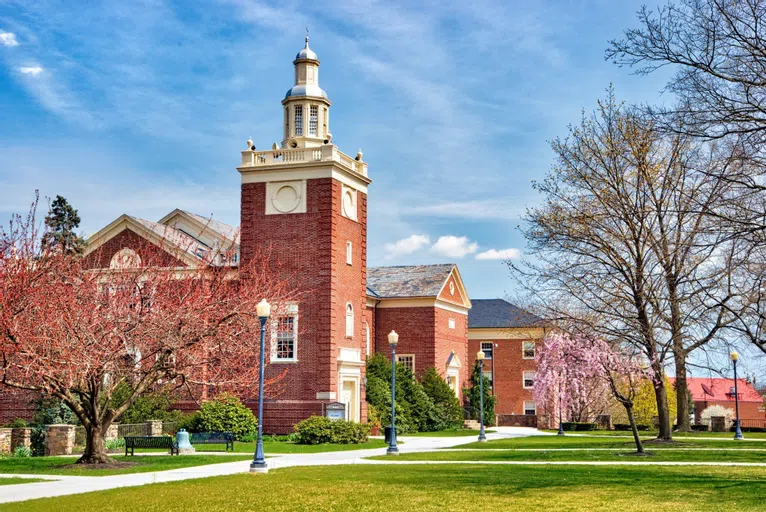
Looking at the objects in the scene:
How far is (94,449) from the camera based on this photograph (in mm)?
22922

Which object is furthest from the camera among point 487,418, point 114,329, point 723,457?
point 487,418

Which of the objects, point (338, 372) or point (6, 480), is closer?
point (6, 480)

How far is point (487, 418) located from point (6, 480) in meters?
37.9

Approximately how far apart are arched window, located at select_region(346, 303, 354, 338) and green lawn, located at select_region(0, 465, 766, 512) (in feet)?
64.3

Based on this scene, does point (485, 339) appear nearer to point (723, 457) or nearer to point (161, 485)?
point (723, 457)

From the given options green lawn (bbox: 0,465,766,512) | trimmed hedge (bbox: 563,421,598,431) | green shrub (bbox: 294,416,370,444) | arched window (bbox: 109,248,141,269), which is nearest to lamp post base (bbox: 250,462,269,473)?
green lawn (bbox: 0,465,766,512)

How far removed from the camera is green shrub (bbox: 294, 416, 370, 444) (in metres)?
34.4

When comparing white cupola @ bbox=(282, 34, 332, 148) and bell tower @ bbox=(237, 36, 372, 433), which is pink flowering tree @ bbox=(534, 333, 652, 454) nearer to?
bell tower @ bbox=(237, 36, 372, 433)

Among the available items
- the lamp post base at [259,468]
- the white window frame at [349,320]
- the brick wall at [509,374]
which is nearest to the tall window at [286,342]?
the white window frame at [349,320]

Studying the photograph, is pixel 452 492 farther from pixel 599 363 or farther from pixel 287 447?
pixel 287 447

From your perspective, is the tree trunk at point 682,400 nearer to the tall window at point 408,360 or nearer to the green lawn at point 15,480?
the tall window at point 408,360

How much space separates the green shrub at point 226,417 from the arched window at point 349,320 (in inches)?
264

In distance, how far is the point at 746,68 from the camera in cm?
1578

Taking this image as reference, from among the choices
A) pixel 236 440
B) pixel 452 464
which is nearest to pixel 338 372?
pixel 236 440
